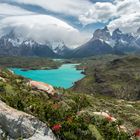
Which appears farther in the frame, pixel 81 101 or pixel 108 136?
pixel 81 101

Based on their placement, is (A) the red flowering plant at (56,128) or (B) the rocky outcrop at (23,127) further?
(A) the red flowering plant at (56,128)

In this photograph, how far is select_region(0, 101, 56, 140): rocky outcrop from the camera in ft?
→ 60.3

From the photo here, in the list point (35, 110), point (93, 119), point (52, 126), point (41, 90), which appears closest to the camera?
point (52, 126)

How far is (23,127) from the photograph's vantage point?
726 inches

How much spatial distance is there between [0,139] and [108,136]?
20.9 feet

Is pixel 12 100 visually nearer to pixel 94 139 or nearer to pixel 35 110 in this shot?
pixel 35 110

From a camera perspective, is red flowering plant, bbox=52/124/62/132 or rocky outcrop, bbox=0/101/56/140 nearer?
rocky outcrop, bbox=0/101/56/140

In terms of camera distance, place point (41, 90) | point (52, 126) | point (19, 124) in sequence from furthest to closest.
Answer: point (41, 90) → point (52, 126) → point (19, 124)

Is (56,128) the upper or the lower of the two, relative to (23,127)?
lower

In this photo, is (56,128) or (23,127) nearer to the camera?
(23,127)

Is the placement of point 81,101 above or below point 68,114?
below

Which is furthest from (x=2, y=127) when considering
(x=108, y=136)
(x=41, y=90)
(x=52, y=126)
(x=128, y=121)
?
(x=128, y=121)

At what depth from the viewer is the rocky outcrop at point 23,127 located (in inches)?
724

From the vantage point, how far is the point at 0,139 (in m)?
18.5
